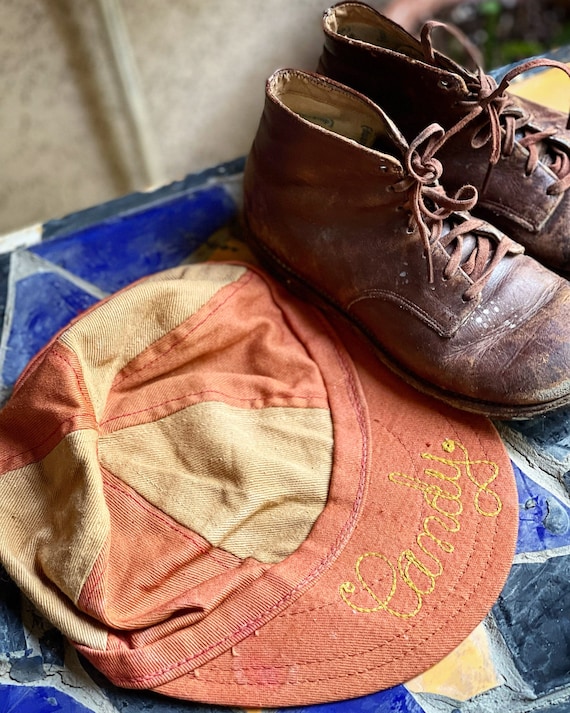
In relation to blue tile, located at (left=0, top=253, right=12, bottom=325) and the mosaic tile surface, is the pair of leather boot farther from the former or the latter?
blue tile, located at (left=0, top=253, right=12, bottom=325)

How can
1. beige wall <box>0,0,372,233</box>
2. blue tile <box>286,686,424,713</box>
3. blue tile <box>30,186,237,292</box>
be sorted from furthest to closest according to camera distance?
beige wall <box>0,0,372,233</box> → blue tile <box>30,186,237,292</box> → blue tile <box>286,686,424,713</box>

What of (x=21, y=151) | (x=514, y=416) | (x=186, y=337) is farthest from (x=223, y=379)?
(x=21, y=151)

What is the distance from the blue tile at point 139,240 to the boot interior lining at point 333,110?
0.24m

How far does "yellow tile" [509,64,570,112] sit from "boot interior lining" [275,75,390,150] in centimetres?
43

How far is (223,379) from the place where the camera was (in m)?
0.78

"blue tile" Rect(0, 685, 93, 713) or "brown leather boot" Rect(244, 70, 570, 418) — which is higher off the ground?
"brown leather boot" Rect(244, 70, 570, 418)

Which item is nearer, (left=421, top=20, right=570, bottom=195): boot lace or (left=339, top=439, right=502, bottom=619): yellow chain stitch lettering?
(left=339, top=439, right=502, bottom=619): yellow chain stitch lettering

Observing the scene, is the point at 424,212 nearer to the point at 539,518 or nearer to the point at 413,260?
the point at 413,260

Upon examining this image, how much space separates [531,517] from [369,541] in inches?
6.6

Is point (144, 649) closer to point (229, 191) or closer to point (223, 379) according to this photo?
point (223, 379)

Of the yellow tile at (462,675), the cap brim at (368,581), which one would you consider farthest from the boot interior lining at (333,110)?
the yellow tile at (462,675)

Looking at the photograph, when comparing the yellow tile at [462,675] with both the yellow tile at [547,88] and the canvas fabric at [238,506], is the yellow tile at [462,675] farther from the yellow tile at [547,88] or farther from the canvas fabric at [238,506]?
the yellow tile at [547,88]

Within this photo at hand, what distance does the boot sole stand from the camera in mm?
735

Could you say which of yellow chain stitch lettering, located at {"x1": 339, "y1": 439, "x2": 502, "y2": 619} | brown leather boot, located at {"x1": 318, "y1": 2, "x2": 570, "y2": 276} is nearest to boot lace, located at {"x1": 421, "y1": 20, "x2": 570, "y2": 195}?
brown leather boot, located at {"x1": 318, "y1": 2, "x2": 570, "y2": 276}
